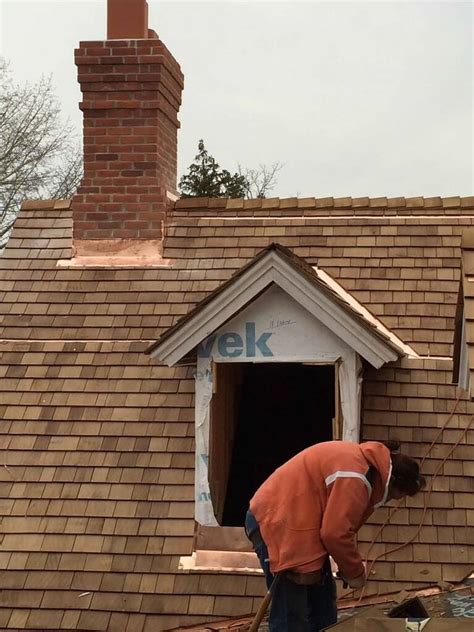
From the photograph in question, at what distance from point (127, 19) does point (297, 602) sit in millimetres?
6031

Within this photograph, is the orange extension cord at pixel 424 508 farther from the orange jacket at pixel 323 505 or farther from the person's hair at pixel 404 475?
the person's hair at pixel 404 475

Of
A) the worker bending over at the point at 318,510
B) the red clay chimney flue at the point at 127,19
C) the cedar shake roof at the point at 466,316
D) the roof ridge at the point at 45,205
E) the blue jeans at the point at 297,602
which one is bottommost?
the blue jeans at the point at 297,602

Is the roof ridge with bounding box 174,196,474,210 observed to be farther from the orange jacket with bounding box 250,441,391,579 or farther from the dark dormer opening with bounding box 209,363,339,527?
the orange jacket with bounding box 250,441,391,579

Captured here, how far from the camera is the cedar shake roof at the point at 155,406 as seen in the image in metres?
6.39

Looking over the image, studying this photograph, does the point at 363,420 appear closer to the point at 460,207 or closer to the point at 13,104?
the point at 460,207

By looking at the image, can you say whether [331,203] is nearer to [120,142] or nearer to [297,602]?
[120,142]

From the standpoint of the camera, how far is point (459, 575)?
623 cm

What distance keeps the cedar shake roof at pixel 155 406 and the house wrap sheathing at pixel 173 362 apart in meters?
0.02

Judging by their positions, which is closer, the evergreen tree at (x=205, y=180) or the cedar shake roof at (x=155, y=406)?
the cedar shake roof at (x=155, y=406)

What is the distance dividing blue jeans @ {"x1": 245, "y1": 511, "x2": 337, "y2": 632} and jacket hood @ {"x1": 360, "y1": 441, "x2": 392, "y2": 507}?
50cm

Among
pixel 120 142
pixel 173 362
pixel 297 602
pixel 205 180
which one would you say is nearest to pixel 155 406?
pixel 173 362

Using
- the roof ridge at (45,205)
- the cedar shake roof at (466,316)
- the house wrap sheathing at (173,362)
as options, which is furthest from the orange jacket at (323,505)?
the roof ridge at (45,205)

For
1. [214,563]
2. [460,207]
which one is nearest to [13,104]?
[460,207]

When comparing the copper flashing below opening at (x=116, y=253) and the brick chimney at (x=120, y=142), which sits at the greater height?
the brick chimney at (x=120, y=142)
